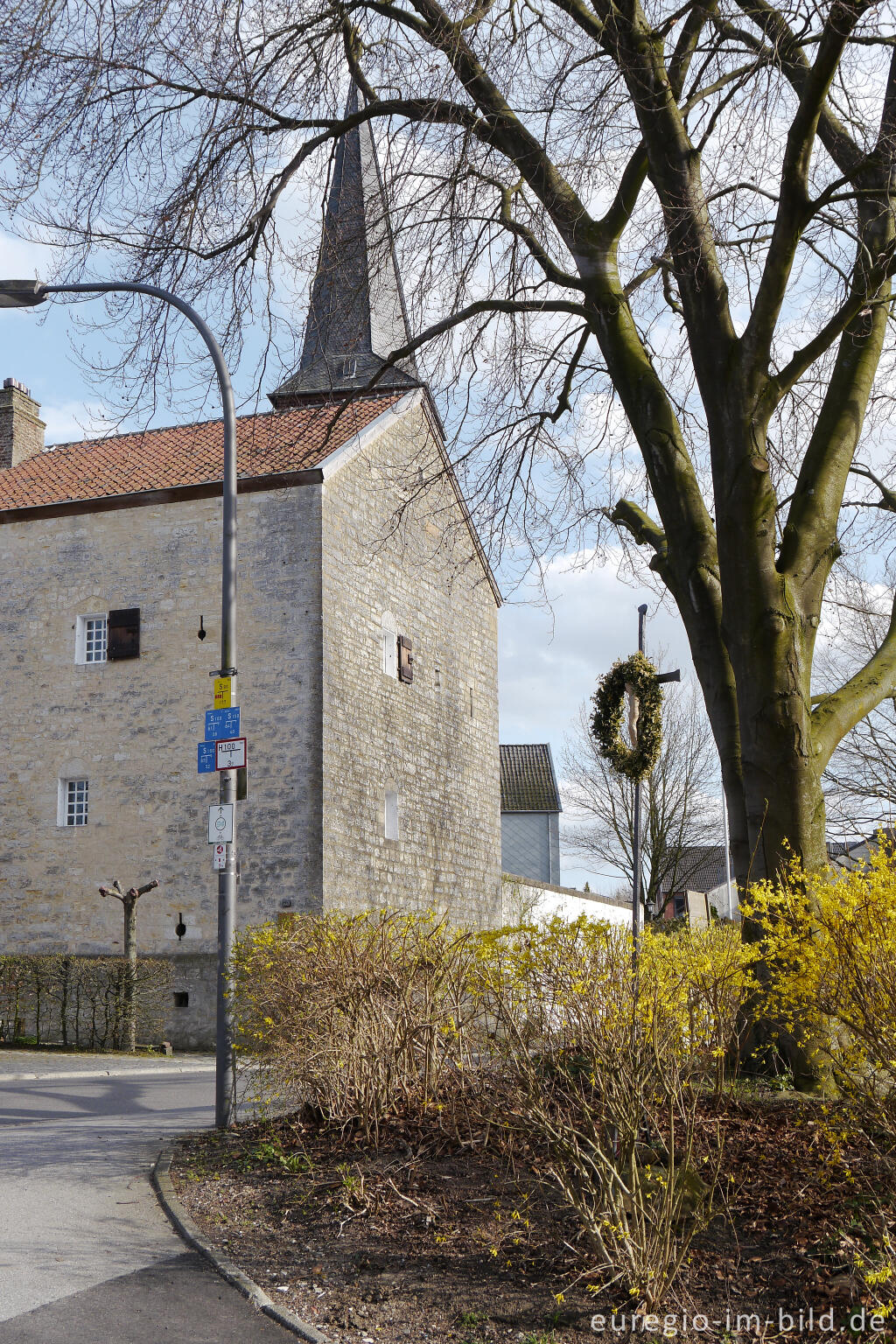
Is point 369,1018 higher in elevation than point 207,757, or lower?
lower

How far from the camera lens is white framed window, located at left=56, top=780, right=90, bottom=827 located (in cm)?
2136

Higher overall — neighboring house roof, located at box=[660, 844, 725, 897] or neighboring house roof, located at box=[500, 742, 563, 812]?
neighboring house roof, located at box=[500, 742, 563, 812]

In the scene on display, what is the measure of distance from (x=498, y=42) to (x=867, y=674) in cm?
535

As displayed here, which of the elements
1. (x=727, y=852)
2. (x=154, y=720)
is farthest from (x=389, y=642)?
(x=727, y=852)

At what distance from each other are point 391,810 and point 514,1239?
58.0 feet

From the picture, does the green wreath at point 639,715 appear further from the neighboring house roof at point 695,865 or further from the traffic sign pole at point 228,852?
the neighboring house roof at point 695,865

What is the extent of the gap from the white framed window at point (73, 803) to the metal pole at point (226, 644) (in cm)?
1228

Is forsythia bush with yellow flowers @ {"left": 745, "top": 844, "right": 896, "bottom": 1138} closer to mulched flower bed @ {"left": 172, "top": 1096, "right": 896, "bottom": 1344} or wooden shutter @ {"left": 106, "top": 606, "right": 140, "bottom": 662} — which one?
mulched flower bed @ {"left": 172, "top": 1096, "right": 896, "bottom": 1344}

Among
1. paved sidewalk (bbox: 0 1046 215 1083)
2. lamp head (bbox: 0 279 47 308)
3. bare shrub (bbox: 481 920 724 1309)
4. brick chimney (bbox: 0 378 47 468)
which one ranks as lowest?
paved sidewalk (bbox: 0 1046 215 1083)

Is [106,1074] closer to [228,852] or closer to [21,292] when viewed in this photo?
[228,852]

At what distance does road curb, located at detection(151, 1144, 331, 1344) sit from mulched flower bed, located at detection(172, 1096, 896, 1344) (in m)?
0.07

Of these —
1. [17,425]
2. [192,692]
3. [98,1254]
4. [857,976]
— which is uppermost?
[17,425]

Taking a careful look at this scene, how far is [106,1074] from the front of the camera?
15.3 metres

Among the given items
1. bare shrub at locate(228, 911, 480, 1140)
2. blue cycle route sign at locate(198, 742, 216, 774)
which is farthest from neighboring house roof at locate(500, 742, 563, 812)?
bare shrub at locate(228, 911, 480, 1140)
